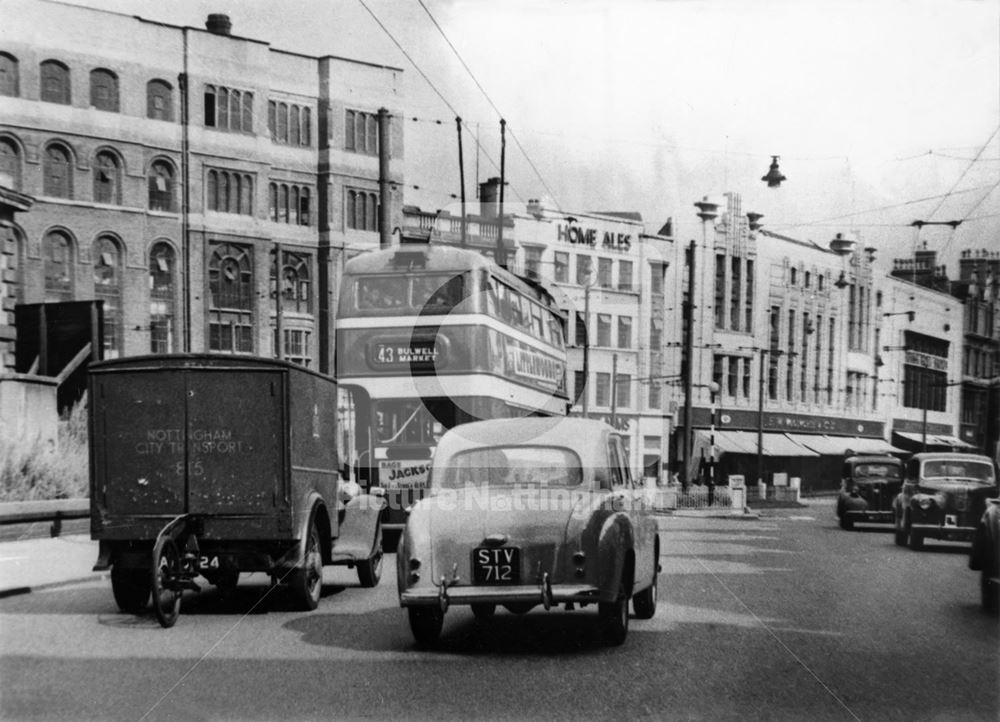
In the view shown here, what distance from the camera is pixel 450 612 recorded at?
1046 centimetres

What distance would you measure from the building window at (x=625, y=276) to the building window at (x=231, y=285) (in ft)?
29.5

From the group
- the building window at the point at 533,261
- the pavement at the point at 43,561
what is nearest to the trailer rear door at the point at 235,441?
the pavement at the point at 43,561

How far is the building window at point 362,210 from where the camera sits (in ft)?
92.7

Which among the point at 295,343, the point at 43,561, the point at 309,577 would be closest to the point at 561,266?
the point at 295,343

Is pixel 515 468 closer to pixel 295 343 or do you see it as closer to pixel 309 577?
pixel 309 577

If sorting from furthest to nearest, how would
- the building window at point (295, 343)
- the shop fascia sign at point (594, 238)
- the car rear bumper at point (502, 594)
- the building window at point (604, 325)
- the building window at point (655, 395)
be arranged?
the building window at point (655, 395), the building window at point (604, 325), the building window at point (295, 343), the shop fascia sign at point (594, 238), the car rear bumper at point (502, 594)

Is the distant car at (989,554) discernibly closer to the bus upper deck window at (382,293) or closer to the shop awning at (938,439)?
the bus upper deck window at (382,293)

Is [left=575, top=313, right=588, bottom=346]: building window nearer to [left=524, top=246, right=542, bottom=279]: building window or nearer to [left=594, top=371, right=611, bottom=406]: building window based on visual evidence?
[left=594, top=371, right=611, bottom=406]: building window

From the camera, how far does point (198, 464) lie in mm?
10273

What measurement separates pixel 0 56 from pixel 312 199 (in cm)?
1296

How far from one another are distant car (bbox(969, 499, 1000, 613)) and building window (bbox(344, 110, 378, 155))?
19.0 m

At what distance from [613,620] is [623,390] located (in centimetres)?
3222

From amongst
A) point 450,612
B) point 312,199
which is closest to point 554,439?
point 450,612

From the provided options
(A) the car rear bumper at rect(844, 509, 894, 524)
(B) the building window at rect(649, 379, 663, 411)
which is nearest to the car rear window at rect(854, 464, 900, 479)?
(A) the car rear bumper at rect(844, 509, 894, 524)
